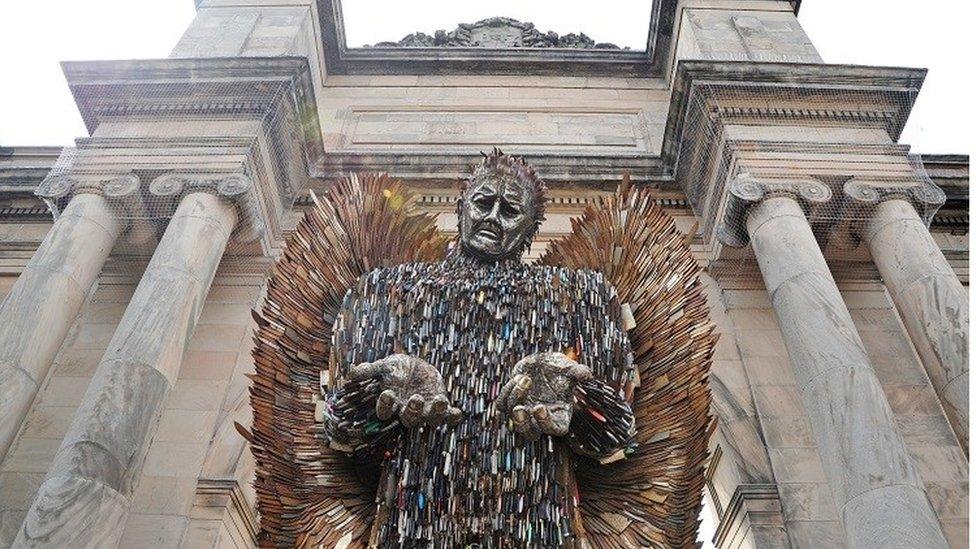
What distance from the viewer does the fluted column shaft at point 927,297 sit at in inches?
236

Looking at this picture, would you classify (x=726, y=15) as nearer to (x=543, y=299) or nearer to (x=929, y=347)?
(x=929, y=347)

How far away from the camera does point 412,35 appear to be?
13.2 m

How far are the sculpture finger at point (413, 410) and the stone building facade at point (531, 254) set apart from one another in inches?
116

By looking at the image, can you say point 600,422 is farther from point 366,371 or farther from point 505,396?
point 366,371

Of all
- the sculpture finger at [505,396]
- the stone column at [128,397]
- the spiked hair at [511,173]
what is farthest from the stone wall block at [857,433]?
the stone column at [128,397]

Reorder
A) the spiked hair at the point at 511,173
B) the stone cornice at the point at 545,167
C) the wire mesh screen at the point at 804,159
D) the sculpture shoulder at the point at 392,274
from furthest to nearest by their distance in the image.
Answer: the stone cornice at the point at 545,167, the wire mesh screen at the point at 804,159, the spiked hair at the point at 511,173, the sculpture shoulder at the point at 392,274

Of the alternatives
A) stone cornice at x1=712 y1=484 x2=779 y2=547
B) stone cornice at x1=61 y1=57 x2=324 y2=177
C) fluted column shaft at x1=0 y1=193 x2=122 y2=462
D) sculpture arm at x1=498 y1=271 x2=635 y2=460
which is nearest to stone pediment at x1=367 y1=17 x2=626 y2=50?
stone cornice at x1=61 y1=57 x2=324 y2=177

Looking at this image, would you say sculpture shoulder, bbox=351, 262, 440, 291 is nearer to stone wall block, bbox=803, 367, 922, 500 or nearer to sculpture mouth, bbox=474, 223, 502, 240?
sculpture mouth, bbox=474, 223, 502, 240

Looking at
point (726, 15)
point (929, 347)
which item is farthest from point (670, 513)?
point (726, 15)

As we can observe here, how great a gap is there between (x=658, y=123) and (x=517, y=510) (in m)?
8.82

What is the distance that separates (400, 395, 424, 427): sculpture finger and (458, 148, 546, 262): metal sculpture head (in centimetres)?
126

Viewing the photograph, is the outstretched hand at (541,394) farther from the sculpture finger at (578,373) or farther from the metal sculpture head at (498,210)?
the metal sculpture head at (498,210)

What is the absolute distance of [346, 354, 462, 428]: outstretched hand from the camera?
303cm

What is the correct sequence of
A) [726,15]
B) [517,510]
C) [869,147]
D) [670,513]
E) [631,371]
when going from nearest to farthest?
[517,510], [670,513], [631,371], [869,147], [726,15]
